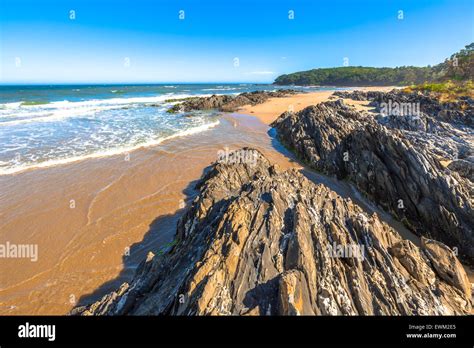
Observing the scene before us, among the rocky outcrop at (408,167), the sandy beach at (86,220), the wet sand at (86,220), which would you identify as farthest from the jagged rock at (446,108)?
the sandy beach at (86,220)

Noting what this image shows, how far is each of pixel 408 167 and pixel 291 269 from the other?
9.13 metres

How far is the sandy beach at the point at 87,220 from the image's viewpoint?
753 cm

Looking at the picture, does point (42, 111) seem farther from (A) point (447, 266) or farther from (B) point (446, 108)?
(B) point (446, 108)

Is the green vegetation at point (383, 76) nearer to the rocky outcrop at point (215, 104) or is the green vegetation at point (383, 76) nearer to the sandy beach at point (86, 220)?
the rocky outcrop at point (215, 104)

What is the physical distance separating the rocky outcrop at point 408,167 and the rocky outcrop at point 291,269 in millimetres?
3838

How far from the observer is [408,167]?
10484 millimetres

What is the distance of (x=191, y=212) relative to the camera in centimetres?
847

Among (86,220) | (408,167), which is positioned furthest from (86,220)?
(408,167)

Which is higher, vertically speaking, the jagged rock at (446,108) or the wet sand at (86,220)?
the jagged rock at (446,108)

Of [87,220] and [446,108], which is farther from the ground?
[446,108]

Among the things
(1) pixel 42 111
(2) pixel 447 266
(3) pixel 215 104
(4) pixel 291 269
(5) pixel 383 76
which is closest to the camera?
(4) pixel 291 269
